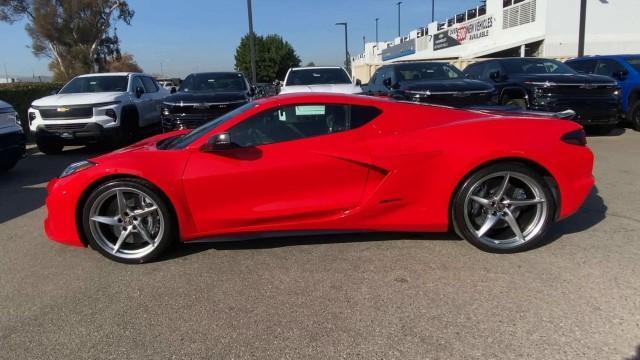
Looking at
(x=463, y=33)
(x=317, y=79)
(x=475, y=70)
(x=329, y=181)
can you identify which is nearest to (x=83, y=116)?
(x=317, y=79)

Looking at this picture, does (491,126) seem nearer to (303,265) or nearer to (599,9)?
(303,265)

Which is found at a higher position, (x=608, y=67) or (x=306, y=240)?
(x=608, y=67)

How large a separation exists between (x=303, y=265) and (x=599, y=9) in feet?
119

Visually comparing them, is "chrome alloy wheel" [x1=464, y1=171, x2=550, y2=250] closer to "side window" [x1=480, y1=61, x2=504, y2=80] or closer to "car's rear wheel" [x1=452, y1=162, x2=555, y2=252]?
"car's rear wheel" [x1=452, y1=162, x2=555, y2=252]

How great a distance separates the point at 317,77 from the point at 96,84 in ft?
16.3

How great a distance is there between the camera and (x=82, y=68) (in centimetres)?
4297

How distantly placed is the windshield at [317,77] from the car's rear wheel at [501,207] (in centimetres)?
764

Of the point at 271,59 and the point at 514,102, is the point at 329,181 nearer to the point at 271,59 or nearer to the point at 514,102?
the point at 514,102

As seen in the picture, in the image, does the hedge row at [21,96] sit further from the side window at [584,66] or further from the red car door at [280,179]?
the side window at [584,66]

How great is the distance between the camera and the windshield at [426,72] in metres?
10.8

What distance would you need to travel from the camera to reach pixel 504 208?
4035 millimetres

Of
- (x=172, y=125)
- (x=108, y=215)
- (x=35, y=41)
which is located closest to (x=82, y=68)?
(x=35, y=41)

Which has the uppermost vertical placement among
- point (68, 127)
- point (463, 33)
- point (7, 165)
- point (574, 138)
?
point (463, 33)

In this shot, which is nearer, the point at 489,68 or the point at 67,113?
the point at 67,113
